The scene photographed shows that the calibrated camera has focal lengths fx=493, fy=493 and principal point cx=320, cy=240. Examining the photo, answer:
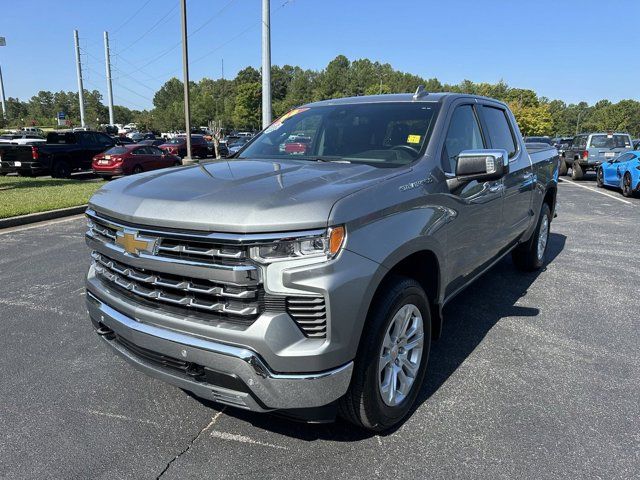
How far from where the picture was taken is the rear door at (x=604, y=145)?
731 inches

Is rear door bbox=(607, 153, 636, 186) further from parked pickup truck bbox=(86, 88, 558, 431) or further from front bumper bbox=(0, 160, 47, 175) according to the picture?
front bumper bbox=(0, 160, 47, 175)

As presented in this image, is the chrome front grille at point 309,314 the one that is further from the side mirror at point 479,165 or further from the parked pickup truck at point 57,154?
the parked pickup truck at point 57,154

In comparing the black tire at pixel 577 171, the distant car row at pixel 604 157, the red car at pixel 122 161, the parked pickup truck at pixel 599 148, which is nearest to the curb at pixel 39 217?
the red car at pixel 122 161

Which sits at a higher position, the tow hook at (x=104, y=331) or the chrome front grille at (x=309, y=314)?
the chrome front grille at (x=309, y=314)

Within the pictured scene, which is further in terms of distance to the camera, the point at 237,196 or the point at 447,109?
the point at 447,109

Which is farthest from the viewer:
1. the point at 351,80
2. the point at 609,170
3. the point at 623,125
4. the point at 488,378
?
the point at 351,80

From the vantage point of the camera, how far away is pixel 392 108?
3.80 m

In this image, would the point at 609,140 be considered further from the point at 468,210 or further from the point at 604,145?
the point at 468,210

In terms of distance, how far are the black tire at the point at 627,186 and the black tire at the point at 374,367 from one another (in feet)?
45.4

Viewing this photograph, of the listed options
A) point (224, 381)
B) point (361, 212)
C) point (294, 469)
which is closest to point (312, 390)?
point (224, 381)

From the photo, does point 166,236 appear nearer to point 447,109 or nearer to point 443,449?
point 443,449

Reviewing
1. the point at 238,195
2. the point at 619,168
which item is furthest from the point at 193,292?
the point at 619,168

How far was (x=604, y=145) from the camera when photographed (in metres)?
18.7

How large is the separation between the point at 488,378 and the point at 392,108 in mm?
2111
